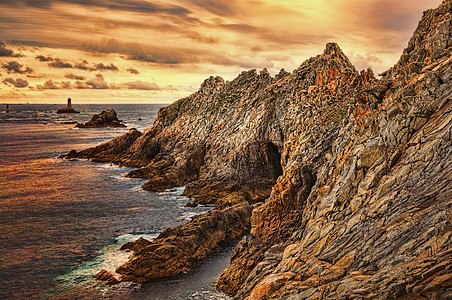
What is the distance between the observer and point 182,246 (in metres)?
42.7

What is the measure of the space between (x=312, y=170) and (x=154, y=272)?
67.1 feet

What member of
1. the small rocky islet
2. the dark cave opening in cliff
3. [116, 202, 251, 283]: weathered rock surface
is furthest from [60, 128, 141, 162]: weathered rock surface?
[116, 202, 251, 283]: weathered rock surface

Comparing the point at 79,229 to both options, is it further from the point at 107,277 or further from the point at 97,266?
the point at 107,277

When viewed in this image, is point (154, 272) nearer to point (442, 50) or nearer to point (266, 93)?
point (442, 50)

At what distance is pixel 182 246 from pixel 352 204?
22945 millimetres

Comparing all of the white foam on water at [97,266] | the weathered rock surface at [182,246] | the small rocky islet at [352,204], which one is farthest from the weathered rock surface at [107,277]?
the weathered rock surface at [182,246]

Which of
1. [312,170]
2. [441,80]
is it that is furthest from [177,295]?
[441,80]

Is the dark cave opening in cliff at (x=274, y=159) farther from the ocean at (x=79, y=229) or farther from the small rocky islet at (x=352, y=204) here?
the ocean at (x=79, y=229)

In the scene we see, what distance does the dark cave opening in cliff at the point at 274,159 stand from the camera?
72.7 m

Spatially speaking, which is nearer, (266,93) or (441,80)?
(441,80)

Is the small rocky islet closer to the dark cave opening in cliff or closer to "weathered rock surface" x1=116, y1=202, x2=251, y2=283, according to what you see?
"weathered rock surface" x1=116, y1=202, x2=251, y2=283

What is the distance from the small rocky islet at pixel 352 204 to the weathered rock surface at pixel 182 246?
0.41ft

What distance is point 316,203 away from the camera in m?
31.0

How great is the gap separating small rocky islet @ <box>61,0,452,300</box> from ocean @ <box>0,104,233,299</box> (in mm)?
2479
